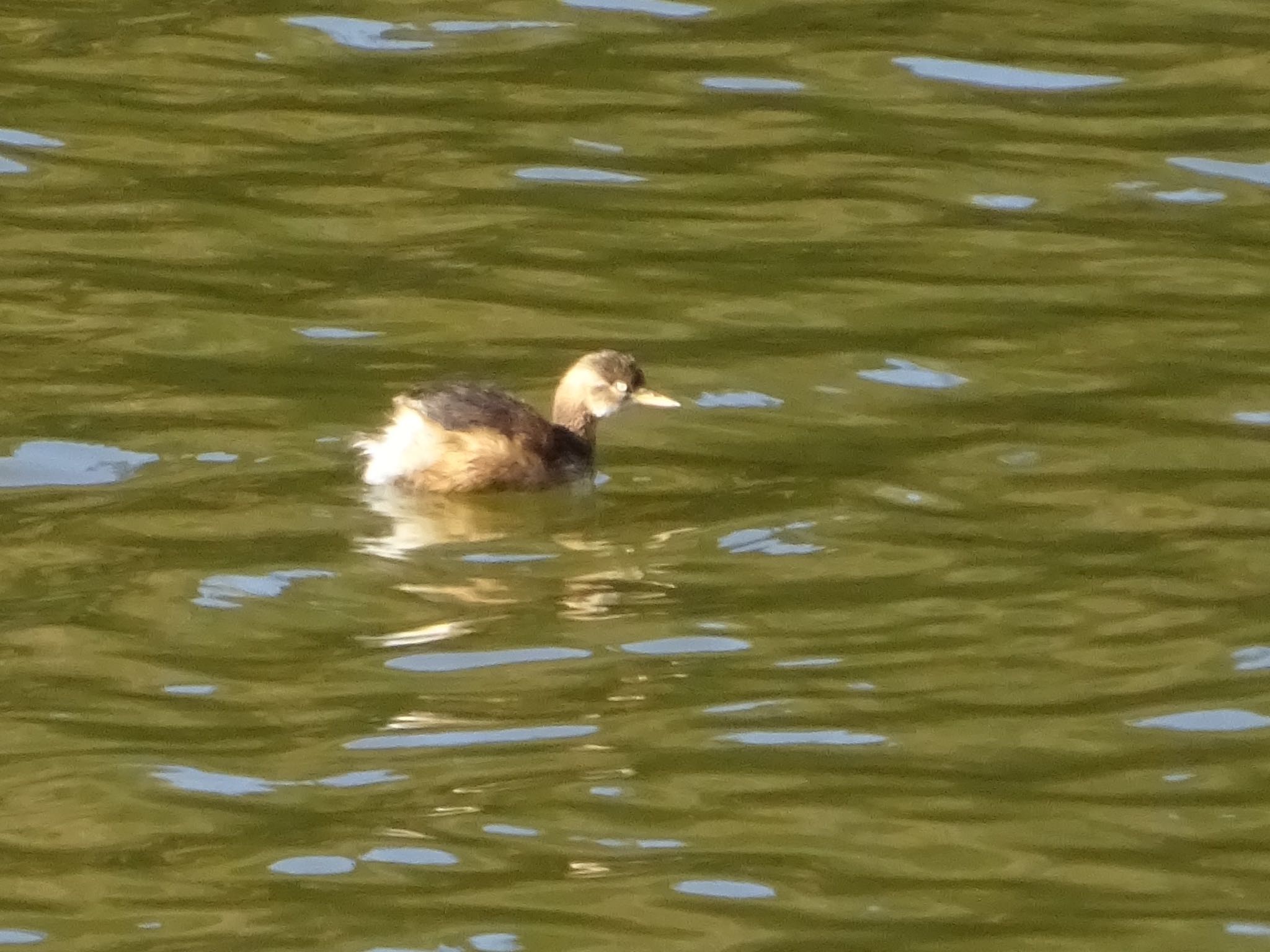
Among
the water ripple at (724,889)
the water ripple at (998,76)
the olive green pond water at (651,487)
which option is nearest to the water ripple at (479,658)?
the olive green pond water at (651,487)

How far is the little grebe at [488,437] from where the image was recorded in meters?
6.81

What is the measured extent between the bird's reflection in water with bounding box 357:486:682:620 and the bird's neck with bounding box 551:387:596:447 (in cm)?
29

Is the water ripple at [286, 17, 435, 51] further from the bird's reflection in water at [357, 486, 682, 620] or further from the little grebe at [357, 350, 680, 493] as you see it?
the bird's reflection in water at [357, 486, 682, 620]

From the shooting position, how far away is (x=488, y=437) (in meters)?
6.92

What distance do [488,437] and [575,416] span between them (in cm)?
39

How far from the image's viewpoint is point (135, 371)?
7504mm

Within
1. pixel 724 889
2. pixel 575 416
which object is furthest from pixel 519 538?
pixel 724 889

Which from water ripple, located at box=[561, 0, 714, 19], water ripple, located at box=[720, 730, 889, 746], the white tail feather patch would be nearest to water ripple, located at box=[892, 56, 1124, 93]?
water ripple, located at box=[561, 0, 714, 19]

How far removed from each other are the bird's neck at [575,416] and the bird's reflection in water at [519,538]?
29 centimetres

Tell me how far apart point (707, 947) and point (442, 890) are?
450 mm

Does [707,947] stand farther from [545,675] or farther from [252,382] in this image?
[252,382]

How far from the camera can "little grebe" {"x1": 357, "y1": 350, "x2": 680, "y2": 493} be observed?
6.81 m

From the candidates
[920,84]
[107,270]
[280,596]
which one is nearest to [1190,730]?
[280,596]

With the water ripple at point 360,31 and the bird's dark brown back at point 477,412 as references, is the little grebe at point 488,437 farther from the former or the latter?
the water ripple at point 360,31
